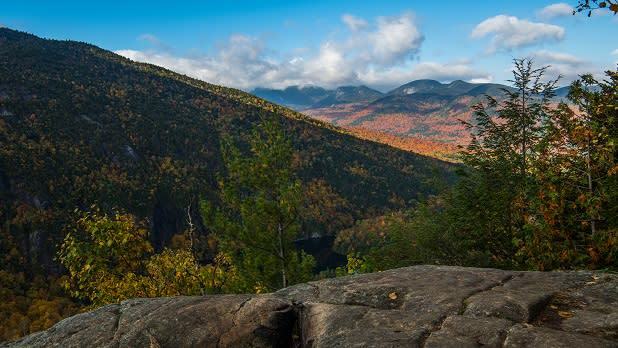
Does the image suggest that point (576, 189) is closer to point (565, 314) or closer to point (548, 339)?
point (565, 314)

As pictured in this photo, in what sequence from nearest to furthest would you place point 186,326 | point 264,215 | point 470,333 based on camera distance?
point 470,333 → point 186,326 → point 264,215

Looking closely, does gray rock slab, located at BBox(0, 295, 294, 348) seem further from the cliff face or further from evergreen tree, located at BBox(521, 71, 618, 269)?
evergreen tree, located at BBox(521, 71, 618, 269)

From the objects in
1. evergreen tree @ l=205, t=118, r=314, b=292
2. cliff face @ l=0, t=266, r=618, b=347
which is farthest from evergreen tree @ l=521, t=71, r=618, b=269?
evergreen tree @ l=205, t=118, r=314, b=292

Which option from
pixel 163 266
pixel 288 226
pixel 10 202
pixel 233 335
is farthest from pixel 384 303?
pixel 10 202

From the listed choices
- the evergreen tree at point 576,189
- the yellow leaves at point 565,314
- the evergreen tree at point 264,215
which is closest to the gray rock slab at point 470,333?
the yellow leaves at point 565,314

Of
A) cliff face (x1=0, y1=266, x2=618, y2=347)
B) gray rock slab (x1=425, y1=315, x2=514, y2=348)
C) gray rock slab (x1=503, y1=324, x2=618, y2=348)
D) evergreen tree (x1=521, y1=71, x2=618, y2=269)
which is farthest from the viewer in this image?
evergreen tree (x1=521, y1=71, x2=618, y2=269)

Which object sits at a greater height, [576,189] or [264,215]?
[576,189]

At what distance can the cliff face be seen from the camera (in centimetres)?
811

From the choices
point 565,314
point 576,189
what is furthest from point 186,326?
point 576,189

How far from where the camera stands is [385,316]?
30.2 feet

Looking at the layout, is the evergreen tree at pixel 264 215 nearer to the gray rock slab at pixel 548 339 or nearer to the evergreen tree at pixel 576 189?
the evergreen tree at pixel 576 189

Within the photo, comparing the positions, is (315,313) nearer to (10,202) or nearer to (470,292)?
(470,292)

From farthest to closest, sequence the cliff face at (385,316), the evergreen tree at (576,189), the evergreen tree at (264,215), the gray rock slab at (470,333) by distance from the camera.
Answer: the evergreen tree at (264,215)
the evergreen tree at (576,189)
the cliff face at (385,316)
the gray rock slab at (470,333)

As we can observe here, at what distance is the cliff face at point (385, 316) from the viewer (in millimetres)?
8109
